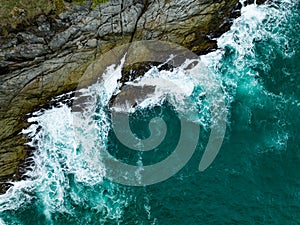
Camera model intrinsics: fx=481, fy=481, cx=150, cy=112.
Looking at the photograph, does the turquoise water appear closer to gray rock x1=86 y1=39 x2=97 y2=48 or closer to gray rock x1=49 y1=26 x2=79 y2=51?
gray rock x1=86 y1=39 x2=97 y2=48

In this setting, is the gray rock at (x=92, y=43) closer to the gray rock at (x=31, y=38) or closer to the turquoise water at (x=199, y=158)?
the gray rock at (x=31, y=38)

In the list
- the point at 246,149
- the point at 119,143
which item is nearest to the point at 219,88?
the point at 246,149

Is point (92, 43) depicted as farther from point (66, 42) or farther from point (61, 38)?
point (61, 38)

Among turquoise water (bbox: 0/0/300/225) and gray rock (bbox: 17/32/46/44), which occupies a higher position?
gray rock (bbox: 17/32/46/44)

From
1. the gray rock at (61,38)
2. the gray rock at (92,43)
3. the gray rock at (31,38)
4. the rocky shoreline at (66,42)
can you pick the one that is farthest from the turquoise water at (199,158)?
the gray rock at (31,38)

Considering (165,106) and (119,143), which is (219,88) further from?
(119,143)

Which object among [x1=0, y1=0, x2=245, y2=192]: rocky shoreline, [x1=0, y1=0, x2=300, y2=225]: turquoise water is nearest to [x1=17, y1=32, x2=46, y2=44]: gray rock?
[x1=0, y1=0, x2=245, y2=192]: rocky shoreline
